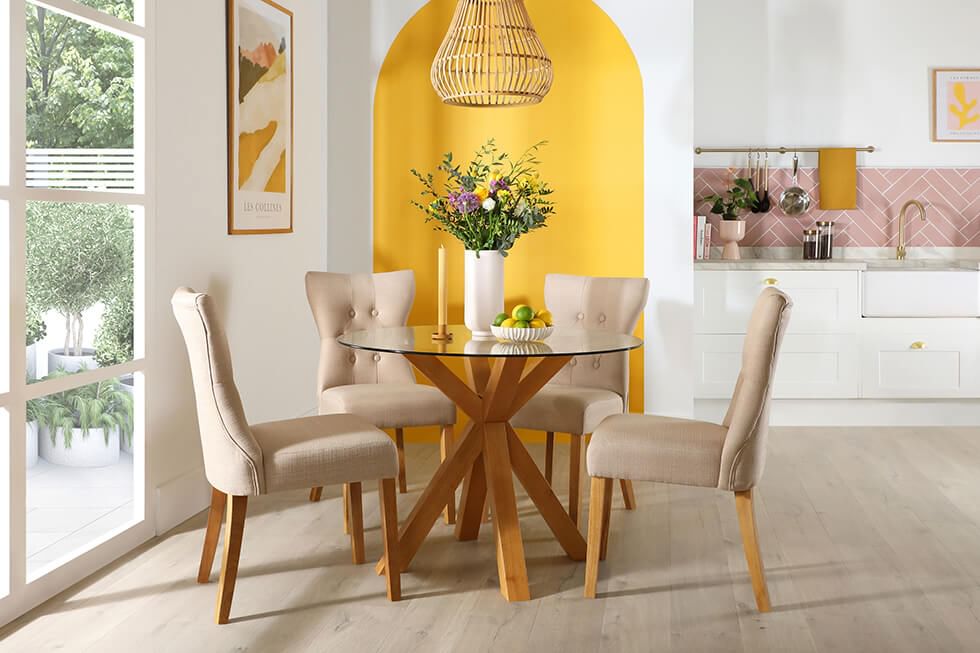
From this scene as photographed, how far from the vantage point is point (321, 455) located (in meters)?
2.84

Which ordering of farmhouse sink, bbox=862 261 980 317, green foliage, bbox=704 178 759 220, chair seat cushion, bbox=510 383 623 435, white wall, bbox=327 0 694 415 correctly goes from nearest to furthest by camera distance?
chair seat cushion, bbox=510 383 623 435 → white wall, bbox=327 0 694 415 → farmhouse sink, bbox=862 261 980 317 → green foliage, bbox=704 178 759 220

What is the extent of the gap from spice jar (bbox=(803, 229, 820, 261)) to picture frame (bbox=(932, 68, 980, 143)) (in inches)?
38.6

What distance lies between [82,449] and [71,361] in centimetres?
28

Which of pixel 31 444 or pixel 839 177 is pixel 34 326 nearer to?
pixel 31 444

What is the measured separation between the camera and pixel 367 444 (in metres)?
2.91

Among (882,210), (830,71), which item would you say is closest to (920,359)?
(882,210)

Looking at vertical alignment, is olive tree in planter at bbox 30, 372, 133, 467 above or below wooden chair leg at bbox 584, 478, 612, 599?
above

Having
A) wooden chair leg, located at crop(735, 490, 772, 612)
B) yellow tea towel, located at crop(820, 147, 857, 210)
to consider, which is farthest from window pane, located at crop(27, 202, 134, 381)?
yellow tea towel, located at crop(820, 147, 857, 210)

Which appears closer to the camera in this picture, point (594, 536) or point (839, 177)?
point (594, 536)

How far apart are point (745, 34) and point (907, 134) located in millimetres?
1146

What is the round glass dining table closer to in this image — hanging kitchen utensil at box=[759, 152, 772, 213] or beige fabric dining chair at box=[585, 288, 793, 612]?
beige fabric dining chair at box=[585, 288, 793, 612]

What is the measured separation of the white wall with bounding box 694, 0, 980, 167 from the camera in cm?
605

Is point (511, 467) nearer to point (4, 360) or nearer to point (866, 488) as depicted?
point (4, 360)

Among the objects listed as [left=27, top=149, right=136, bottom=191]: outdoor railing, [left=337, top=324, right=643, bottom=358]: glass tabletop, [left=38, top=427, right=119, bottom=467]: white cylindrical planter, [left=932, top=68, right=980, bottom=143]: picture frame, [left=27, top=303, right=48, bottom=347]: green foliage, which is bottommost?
[left=38, top=427, right=119, bottom=467]: white cylindrical planter
